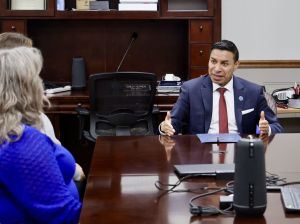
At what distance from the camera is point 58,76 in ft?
16.3

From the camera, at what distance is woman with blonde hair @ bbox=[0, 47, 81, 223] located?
1.72 meters

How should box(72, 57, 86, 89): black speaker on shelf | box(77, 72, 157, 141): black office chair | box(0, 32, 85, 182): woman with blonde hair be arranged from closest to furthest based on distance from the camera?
1. box(0, 32, 85, 182): woman with blonde hair
2. box(77, 72, 157, 141): black office chair
3. box(72, 57, 86, 89): black speaker on shelf

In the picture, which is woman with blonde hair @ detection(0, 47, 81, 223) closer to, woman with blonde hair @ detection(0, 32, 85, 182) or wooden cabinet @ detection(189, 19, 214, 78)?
woman with blonde hair @ detection(0, 32, 85, 182)

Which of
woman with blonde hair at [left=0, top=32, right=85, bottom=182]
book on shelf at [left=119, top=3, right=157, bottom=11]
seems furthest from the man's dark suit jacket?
book on shelf at [left=119, top=3, right=157, bottom=11]

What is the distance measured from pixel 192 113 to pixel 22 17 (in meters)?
1.99

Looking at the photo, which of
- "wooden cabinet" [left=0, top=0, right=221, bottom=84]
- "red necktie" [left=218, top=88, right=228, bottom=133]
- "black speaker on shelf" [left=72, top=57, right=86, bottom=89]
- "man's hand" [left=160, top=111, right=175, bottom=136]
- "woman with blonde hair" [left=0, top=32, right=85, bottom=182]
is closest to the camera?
"woman with blonde hair" [left=0, top=32, right=85, bottom=182]

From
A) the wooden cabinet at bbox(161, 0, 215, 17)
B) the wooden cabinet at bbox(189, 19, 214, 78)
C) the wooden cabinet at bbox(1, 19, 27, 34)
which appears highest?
the wooden cabinet at bbox(161, 0, 215, 17)

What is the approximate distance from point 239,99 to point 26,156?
188cm

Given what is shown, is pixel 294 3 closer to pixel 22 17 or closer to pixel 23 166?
pixel 22 17

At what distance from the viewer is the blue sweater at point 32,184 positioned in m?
1.72

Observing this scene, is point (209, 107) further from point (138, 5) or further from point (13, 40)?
point (138, 5)

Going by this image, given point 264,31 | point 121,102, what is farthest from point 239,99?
point 264,31

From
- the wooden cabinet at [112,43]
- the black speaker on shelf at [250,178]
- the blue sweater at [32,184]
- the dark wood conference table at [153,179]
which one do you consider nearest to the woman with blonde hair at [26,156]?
the blue sweater at [32,184]

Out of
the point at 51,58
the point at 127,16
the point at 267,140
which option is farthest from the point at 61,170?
the point at 51,58
